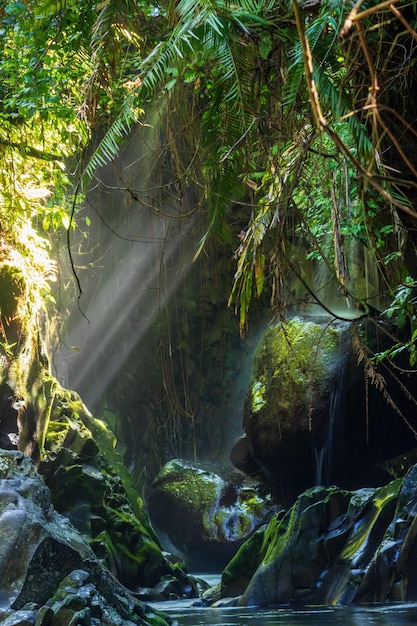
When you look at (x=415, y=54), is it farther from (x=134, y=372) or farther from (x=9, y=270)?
(x=134, y=372)

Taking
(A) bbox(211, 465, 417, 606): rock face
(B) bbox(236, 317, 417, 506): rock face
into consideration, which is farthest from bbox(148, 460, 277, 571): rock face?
(A) bbox(211, 465, 417, 606): rock face

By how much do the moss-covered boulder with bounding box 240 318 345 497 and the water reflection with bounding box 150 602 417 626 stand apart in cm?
436

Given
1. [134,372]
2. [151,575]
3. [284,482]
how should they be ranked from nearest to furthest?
[151,575] → [284,482] → [134,372]

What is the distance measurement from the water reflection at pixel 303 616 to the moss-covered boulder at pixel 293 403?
436 centimetres

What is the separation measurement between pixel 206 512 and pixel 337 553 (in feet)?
16.4

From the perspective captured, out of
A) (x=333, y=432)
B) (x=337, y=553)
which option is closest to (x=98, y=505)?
(x=337, y=553)

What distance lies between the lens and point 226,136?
272cm

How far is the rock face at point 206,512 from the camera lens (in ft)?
40.6

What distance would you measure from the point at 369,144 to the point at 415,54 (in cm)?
53

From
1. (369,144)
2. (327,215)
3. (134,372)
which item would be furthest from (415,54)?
(134,372)

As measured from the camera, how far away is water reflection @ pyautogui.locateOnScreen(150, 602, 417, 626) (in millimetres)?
6047

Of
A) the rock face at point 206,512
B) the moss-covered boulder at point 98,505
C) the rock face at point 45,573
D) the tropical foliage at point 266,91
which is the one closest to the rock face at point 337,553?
the moss-covered boulder at point 98,505

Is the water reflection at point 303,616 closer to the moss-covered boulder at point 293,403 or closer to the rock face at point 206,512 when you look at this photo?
the moss-covered boulder at point 293,403

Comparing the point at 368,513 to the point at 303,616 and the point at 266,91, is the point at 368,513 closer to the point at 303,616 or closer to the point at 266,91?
the point at 303,616
